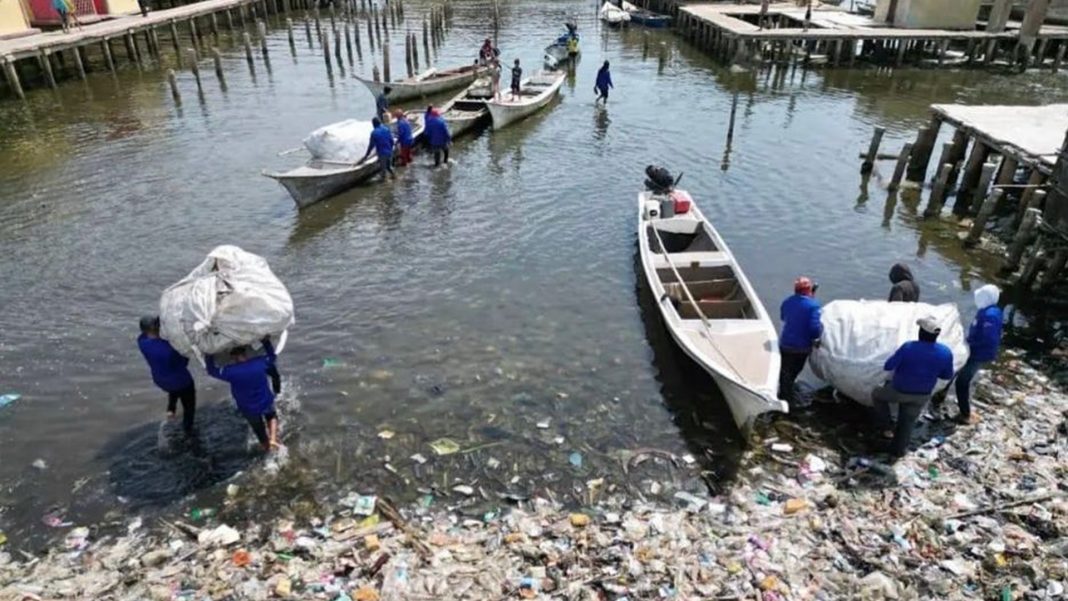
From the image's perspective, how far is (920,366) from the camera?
7672 millimetres

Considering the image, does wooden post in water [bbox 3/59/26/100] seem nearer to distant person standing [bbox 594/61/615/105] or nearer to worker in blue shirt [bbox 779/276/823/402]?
distant person standing [bbox 594/61/615/105]

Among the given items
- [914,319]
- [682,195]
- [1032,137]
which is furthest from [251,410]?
[1032,137]

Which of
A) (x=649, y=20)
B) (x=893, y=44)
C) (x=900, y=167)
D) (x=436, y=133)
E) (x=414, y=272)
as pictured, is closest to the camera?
(x=414, y=272)

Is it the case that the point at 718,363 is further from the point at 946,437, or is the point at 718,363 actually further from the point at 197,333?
the point at 197,333

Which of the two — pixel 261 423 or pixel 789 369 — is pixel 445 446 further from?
pixel 789 369

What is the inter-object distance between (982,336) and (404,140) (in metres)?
14.4

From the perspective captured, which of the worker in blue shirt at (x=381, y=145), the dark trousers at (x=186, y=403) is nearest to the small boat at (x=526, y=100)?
the worker in blue shirt at (x=381, y=145)

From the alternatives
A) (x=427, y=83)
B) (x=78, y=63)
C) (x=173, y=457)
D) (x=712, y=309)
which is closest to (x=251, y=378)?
(x=173, y=457)

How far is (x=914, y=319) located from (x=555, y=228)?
27.4ft

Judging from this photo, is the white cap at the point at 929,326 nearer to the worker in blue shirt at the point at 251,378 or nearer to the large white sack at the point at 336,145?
the worker in blue shirt at the point at 251,378

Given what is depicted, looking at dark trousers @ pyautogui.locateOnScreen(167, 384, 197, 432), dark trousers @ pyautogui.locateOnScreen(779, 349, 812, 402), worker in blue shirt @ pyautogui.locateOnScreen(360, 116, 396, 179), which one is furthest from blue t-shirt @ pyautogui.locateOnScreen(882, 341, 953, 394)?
worker in blue shirt @ pyautogui.locateOnScreen(360, 116, 396, 179)

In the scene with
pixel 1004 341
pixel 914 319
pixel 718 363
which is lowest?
pixel 1004 341

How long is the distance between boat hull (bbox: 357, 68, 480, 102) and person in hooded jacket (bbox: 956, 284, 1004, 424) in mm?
21457

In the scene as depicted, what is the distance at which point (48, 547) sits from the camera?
7.12 metres
